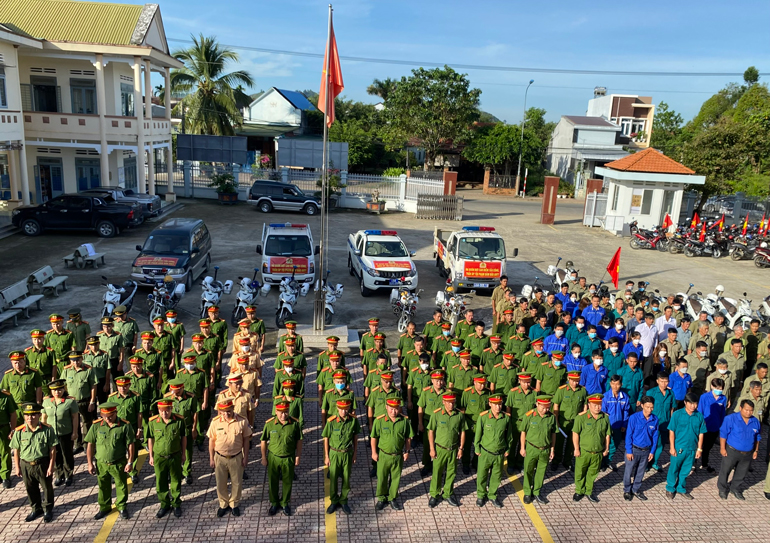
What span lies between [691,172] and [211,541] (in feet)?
89.9

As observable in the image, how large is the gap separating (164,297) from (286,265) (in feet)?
11.3

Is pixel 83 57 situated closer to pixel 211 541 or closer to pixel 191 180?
pixel 191 180

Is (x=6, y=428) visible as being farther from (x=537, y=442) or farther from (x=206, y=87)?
(x=206, y=87)

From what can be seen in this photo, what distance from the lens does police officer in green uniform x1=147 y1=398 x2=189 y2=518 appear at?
661 cm

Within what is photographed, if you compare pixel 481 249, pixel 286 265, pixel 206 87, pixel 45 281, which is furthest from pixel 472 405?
pixel 206 87

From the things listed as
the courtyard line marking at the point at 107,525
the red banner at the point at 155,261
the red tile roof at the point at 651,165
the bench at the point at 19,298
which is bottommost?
the courtyard line marking at the point at 107,525

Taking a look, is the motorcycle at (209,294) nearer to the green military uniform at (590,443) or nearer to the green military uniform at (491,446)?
the green military uniform at (491,446)

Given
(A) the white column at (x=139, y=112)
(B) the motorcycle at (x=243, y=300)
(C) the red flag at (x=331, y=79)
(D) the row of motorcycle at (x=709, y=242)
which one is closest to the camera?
(C) the red flag at (x=331, y=79)

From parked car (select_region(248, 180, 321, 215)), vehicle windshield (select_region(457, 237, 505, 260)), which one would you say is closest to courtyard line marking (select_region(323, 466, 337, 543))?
vehicle windshield (select_region(457, 237, 505, 260))

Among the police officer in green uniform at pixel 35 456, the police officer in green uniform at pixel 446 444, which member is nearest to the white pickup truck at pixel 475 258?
the police officer in green uniform at pixel 446 444

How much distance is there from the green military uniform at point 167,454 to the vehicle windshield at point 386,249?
1040 centimetres

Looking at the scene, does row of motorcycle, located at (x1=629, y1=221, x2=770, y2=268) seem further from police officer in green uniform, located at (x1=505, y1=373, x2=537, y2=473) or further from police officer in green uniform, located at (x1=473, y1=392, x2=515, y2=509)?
police officer in green uniform, located at (x1=473, y1=392, x2=515, y2=509)

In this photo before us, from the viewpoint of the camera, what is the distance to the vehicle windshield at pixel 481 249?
16641 millimetres

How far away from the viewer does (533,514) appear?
711 cm
